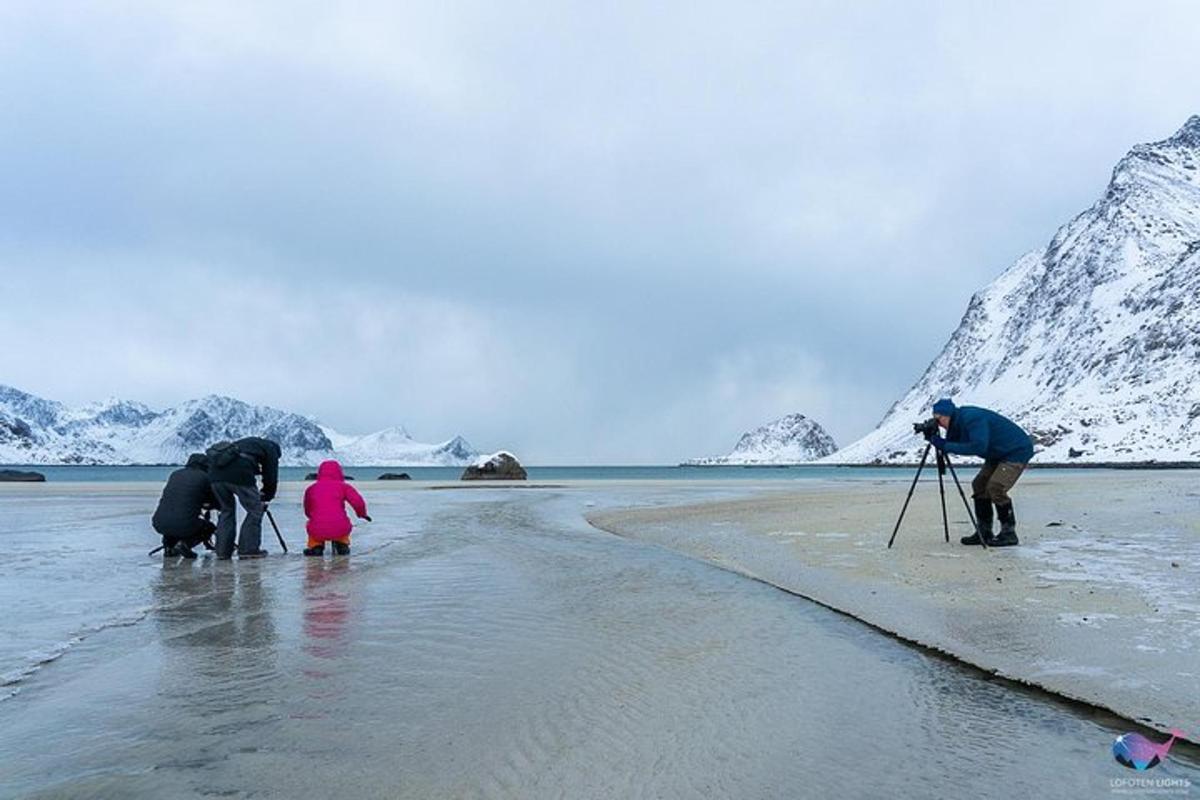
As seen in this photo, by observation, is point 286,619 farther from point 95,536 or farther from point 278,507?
point 278,507

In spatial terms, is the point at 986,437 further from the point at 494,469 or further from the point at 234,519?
the point at 494,469

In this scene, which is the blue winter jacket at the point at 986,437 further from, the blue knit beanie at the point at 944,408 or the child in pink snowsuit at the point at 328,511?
the child in pink snowsuit at the point at 328,511

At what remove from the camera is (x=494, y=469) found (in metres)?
63.4

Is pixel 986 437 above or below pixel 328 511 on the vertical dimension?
above

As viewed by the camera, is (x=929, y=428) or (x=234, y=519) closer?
(x=929, y=428)

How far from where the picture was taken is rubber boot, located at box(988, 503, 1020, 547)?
11.8 meters

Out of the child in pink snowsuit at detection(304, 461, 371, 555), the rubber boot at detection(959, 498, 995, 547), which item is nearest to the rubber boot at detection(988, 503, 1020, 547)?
the rubber boot at detection(959, 498, 995, 547)

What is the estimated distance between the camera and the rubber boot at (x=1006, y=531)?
1177 centimetres

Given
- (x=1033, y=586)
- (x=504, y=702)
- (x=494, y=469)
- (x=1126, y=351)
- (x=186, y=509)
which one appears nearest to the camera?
(x=504, y=702)

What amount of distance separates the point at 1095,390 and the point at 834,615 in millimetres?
181500

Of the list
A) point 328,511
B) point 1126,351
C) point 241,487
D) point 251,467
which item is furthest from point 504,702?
point 1126,351

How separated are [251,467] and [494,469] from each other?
50.3 m

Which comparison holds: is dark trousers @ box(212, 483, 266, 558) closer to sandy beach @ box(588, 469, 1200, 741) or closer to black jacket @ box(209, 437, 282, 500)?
black jacket @ box(209, 437, 282, 500)

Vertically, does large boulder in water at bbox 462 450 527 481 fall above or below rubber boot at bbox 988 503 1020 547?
above
